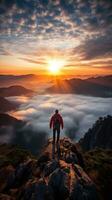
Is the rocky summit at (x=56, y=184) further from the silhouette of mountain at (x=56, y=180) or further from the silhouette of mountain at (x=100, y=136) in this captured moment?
the silhouette of mountain at (x=100, y=136)

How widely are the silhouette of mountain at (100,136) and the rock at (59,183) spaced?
14955cm

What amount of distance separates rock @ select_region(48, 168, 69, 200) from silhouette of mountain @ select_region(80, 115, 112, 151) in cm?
14955

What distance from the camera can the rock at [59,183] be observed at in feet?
68.1

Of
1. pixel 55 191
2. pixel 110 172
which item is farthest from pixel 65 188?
pixel 110 172

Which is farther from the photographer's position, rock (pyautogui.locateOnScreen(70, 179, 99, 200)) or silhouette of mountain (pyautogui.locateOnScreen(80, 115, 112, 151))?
silhouette of mountain (pyautogui.locateOnScreen(80, 115, 112, 151))

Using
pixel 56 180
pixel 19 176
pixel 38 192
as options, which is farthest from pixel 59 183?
pixel 19 176

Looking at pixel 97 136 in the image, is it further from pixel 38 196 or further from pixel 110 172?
pixel 38 196

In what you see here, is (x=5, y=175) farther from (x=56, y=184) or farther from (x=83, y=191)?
(x=83, y=191)

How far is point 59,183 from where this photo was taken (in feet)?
71.3

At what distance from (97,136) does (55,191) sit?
159 metres

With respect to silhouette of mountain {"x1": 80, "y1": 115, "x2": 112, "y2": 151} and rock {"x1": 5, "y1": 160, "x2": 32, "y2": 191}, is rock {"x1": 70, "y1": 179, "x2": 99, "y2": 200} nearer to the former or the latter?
rock {"x1": 5, "y1": 160, "x2": 32, "y2": 191}

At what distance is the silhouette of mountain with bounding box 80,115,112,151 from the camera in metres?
168

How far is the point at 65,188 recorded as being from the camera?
21141 millimetres

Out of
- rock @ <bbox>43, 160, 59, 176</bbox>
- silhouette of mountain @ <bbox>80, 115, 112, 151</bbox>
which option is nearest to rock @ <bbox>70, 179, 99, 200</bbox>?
rock @ <bbox>43, 160, 59, 176</bbox>
